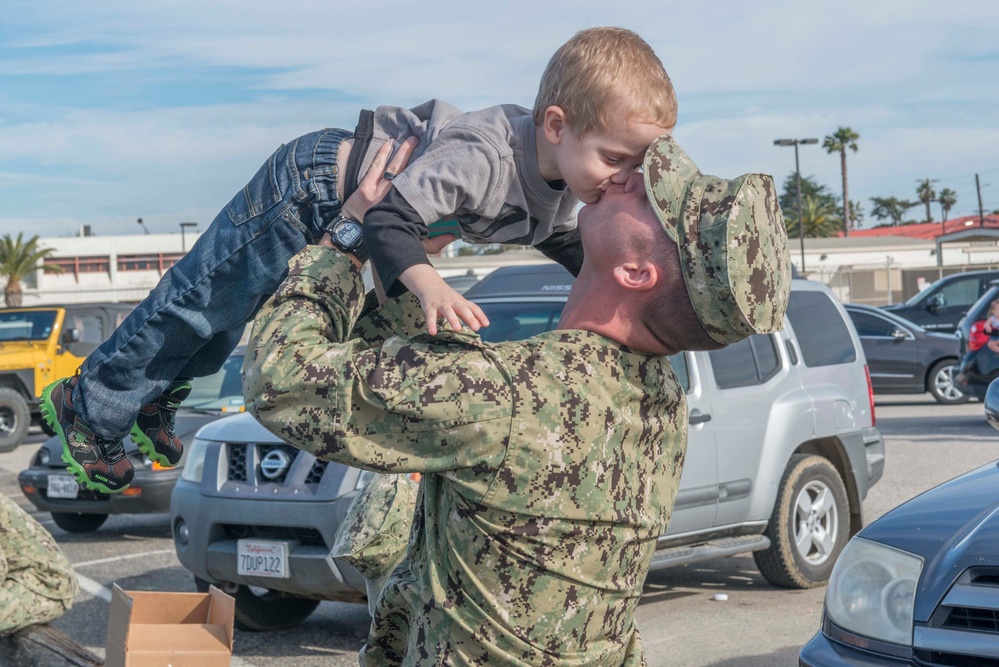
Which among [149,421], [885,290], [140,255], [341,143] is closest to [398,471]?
[341,143]

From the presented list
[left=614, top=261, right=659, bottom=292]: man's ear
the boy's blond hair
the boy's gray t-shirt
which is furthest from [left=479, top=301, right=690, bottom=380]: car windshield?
[left=614, top=261, right=659, bottom=292]: man's ear

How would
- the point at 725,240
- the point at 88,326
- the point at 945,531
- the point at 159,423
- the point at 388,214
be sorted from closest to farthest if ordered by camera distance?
the point at 725,240, the point at 388,214, the point at 159,423, the point at 945,531, the point at 88,326

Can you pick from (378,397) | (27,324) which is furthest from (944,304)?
(378,397)

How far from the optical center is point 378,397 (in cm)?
194

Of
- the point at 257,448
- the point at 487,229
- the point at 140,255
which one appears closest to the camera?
the point at 487,229

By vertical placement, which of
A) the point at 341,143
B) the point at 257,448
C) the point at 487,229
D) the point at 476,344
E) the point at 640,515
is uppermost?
the point at 341,143

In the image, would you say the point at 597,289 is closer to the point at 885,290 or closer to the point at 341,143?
the point at 341,143

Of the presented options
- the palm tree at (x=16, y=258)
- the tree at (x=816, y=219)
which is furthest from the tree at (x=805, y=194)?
the palm tree at (x=16, y=258)

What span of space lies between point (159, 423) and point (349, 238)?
998mm

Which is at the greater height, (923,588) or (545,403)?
(545,403)

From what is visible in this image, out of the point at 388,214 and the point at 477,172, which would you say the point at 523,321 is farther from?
the point at 388,214

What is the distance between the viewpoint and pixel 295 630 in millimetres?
→ 6520

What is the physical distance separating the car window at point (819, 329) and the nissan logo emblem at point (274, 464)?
11.9 feet

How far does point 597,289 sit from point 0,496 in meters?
3.26
